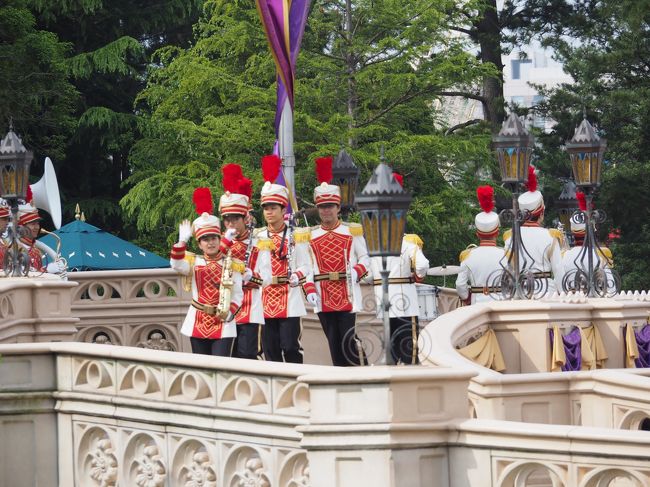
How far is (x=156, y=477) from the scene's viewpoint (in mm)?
13641

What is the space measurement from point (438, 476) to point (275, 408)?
1.52 metres

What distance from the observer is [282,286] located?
17.9 m

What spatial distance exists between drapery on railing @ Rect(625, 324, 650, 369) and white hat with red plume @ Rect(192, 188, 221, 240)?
4.38m

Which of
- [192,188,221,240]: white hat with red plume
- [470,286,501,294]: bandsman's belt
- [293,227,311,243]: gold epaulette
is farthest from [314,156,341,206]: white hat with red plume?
[470,286,501,294]: bandsman's belt

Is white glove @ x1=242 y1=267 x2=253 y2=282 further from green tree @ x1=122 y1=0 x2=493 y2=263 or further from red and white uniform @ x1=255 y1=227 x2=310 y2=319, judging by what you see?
green tree @ x1=122 y1=0 x2=493 y2=263

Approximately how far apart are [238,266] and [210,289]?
0.38m

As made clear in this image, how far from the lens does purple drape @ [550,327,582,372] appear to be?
17630 millimetres

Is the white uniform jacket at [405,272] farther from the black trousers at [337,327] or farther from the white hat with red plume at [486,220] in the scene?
the white hat with red plume at [486,220]

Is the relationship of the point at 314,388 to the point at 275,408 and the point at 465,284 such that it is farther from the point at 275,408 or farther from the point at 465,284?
the point at 465,284

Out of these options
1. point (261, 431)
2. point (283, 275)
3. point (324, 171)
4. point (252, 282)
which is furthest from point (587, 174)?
point (261, 431)

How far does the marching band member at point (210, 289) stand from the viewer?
16.6 m

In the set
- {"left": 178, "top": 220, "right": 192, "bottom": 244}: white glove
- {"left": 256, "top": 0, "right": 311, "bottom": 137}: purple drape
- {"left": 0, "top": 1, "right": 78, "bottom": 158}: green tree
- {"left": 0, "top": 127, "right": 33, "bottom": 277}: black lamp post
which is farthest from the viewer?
{"left": 0, "top": 1, "right": 78, "bottom": 158}: green tree

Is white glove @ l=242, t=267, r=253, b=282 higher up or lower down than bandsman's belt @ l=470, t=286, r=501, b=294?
lower down

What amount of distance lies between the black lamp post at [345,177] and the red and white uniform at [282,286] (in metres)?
1.76
